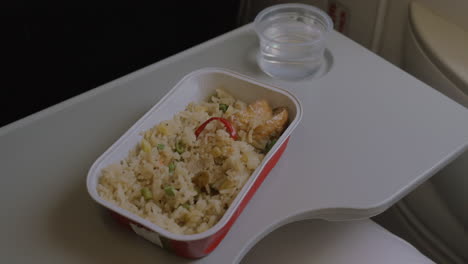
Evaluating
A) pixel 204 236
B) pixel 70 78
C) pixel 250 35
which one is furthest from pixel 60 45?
pixel 204 236

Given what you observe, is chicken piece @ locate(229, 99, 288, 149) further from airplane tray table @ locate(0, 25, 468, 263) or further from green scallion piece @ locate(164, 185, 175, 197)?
green scallion piece @ locate(164, 185, 175, 197)

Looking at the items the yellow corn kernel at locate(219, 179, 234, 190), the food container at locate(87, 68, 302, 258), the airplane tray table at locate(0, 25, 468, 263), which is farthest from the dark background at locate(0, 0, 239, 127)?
the yellow corn kernel at locate(219, 179, 234, 190)

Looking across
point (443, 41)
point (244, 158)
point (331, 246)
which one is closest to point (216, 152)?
point (244, 158)

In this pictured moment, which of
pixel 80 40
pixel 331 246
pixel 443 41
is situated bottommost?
pixel 331 246

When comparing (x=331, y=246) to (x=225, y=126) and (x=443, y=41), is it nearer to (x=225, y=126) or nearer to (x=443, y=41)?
(x=225, y=126)

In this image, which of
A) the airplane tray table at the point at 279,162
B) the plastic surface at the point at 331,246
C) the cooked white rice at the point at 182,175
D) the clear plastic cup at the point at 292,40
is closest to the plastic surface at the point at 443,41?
the airplane tray table at the point at 279,162

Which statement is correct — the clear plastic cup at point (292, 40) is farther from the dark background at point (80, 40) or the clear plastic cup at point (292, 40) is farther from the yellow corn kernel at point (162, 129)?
the dark background at point (80, 40)
